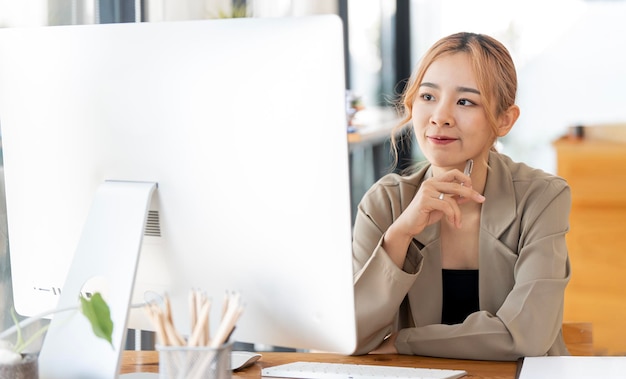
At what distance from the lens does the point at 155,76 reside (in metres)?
1.19

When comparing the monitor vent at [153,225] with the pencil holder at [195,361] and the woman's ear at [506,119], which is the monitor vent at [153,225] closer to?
the pencil holder at [195,361]

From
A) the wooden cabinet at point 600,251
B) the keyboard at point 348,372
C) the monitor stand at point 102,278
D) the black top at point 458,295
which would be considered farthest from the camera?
the wooden cabinet at point 600,251

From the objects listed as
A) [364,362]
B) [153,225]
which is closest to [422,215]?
[364,362]

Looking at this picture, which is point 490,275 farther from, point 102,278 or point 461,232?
point 102,278

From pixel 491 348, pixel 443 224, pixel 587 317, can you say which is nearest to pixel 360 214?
pixel 443 224

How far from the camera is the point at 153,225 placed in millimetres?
1234

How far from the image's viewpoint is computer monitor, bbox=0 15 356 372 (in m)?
1.11

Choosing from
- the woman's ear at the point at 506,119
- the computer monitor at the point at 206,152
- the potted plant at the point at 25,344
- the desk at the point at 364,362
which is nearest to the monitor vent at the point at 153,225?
the computer monitor at the point at 206,152

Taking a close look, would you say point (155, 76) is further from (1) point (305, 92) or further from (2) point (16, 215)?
(2) point (16, 215)

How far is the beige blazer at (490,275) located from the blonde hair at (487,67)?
0.37ft

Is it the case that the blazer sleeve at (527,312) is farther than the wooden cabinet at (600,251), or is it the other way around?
the wooden cabinet at (600,251)

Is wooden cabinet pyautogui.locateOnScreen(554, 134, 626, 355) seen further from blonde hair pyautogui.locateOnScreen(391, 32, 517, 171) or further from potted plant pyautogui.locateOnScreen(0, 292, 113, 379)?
potted plant pyautogui.locateOnScreen(0, 292, 113, 379)

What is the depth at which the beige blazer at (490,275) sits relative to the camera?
158 cm

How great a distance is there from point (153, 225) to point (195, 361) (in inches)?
9.8
